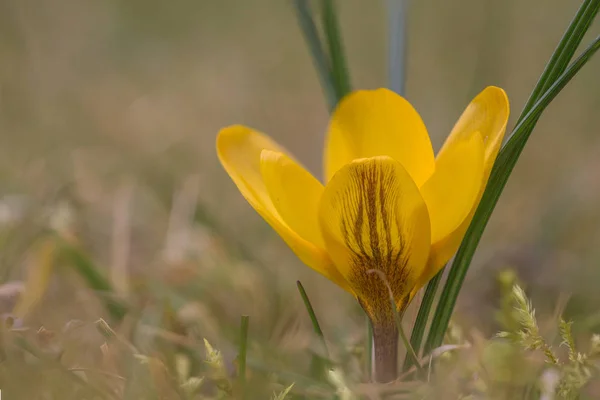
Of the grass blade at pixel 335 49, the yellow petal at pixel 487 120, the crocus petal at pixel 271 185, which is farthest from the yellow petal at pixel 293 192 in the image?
the grass blade at pixel 335 49

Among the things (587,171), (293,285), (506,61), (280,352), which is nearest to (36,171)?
(293,285)

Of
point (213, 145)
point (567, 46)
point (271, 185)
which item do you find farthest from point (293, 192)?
point (213, 145)

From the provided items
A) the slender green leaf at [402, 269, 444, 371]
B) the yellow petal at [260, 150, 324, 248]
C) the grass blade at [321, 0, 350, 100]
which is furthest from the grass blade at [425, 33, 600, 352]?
the grass blade at [321, 0, 350, 100]

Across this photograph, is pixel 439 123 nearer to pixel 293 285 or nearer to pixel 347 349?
pixel 293 285

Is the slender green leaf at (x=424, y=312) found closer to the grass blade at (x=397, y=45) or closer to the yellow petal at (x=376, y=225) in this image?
the yellow petal at (x=376, y=225)

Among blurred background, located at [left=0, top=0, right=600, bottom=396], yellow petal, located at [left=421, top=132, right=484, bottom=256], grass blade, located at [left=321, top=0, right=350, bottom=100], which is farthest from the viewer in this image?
blurred background, located at [left=0, top=0, right=600, bottom=396]

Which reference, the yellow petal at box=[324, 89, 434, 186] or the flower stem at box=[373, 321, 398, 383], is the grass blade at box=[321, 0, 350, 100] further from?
the flower stem at box=[373, 321, 398, 383]

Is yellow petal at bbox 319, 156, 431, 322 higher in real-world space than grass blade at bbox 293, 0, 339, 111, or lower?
lower
